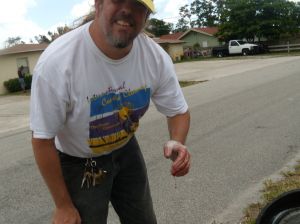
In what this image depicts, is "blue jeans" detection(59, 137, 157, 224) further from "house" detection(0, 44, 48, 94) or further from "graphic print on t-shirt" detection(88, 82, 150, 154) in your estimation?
"house" detection(0, 44, 48, 94)

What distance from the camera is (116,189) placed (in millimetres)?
2643

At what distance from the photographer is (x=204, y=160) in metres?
5.97

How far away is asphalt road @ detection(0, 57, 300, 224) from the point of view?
443 centimetres

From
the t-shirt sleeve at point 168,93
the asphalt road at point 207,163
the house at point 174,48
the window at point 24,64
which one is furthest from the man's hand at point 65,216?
the house at point 174,48

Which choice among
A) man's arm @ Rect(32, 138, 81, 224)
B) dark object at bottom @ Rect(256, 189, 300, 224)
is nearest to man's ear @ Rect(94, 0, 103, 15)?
man's arm @ Rect(32, 138, 81, 224)

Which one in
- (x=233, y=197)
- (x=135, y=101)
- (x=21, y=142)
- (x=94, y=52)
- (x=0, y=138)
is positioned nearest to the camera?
(x=94, y=52)

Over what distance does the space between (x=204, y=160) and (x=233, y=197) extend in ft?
4.81

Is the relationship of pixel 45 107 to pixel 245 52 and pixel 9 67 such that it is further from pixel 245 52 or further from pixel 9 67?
pixel 245 52

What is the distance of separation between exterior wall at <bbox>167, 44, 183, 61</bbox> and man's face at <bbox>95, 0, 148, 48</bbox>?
147ft

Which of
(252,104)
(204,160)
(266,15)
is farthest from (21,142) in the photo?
(266,15)

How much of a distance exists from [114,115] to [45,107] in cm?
40

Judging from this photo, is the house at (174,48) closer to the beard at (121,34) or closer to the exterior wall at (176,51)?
the exterior wall at (176,51)

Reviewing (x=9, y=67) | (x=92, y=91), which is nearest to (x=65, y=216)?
(x=92, y=91)

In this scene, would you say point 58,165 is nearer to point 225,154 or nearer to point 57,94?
point 57,94
